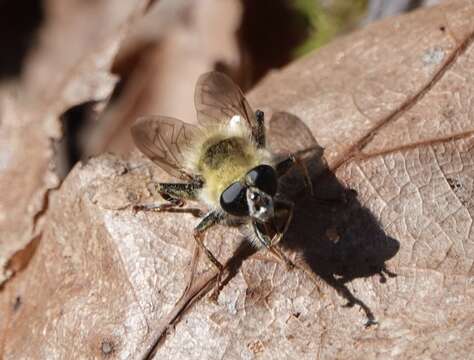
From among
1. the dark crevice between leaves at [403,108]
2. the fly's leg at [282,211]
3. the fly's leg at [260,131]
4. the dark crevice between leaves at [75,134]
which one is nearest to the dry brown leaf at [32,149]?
the dark crevice between leaves at [75,134]

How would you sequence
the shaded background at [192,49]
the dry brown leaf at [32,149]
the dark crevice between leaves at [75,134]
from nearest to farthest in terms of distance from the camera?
the dry brown leaf at [32,149], the shaded background at [192,49], the dark crevice between leaves at [75,134]

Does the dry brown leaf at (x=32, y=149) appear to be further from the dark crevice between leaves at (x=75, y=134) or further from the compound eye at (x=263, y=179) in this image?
the compound eye at (x=263, y=179)

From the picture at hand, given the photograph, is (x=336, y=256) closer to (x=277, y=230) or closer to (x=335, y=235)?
(x=335, y=235)

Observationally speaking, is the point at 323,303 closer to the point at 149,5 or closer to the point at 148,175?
the point at 148,175

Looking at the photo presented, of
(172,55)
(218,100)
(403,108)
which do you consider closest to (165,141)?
(218,100)

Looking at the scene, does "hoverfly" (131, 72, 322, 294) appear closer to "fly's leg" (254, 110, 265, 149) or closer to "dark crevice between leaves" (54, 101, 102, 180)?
"fly's leg" (254, 110, 265, 149)

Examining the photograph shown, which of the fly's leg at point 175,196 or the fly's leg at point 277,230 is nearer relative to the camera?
the fly's leg at point 277,230

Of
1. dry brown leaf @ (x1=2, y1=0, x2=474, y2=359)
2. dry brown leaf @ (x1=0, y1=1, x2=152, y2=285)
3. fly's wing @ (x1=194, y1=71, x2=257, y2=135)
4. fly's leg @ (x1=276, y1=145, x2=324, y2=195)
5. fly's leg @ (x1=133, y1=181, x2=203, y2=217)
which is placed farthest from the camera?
dry brown leaf @ (x1=0, y1=1, x2=152, y2=285)

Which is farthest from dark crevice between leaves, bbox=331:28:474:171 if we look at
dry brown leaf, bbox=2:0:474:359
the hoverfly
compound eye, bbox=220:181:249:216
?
compound eye, bbox=220:181:249:216
